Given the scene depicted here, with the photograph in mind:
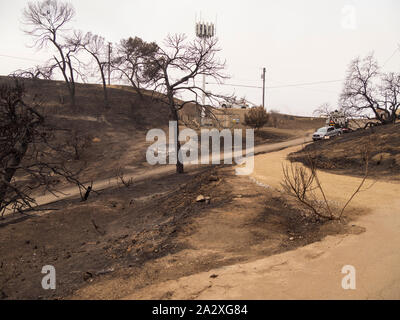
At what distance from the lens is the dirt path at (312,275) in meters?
4.04

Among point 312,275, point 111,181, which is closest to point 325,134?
point 111,181

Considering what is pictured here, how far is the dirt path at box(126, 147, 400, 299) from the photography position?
4.04 m

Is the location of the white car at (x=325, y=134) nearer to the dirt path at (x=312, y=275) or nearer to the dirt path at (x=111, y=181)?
the dirt path at (x=111, y=181)

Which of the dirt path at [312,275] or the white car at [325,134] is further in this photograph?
the white car at [325,134]

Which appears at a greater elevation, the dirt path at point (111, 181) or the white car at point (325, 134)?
the white car at point (325, 134)

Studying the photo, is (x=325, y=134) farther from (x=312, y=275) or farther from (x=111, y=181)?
(x=312, y=275)

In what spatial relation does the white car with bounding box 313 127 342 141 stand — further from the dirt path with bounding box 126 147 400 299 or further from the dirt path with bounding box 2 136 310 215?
the dirt path with bounding box 126 147 400 299

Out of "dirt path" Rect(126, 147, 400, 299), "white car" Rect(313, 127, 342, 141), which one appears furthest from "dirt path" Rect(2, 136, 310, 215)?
"white car" Rect(313, 127, 342, 141)

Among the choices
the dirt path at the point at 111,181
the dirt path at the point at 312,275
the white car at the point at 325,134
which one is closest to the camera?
the dirt path at the point at 312,275

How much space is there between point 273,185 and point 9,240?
8.24 meters

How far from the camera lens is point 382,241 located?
5641 millimetres

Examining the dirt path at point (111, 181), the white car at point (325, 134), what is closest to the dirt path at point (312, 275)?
the dirt path at point (111, 181)
